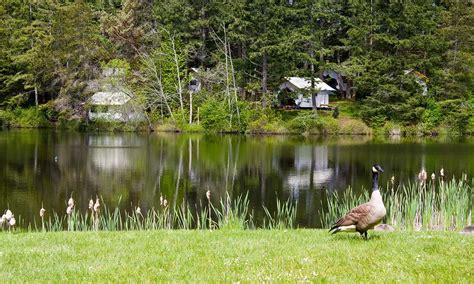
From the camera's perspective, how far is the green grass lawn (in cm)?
676

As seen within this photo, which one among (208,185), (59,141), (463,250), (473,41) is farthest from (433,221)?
(473,41)

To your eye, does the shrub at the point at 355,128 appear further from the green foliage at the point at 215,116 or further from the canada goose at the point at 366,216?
the canada goose at the point at 366,216

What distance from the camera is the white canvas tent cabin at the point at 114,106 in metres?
55.7

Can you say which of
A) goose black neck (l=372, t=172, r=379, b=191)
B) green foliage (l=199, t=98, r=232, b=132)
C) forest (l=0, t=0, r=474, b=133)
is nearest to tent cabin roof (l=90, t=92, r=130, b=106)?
forest (l=0, t=0, r=474, b=133)

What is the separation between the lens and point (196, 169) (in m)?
27.8

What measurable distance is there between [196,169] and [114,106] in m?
30.3

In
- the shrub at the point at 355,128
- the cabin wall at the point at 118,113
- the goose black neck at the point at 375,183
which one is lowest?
the goose black neck at the point at 375,183

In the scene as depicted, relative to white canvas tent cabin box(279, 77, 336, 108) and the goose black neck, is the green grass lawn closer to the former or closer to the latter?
the goose black neck

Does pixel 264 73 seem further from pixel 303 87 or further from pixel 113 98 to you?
pixel 113 98

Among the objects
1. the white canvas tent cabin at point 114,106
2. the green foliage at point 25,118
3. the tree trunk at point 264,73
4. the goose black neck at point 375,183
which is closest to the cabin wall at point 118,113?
the white canvas tent cabin at point 114,106

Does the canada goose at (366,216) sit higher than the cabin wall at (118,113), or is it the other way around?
the cabin wall at (118,113)

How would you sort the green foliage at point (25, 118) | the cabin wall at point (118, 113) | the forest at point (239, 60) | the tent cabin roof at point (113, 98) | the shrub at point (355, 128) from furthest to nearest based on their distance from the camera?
the green foliage at point (25, 118), the cabin wall at point (118, 113), the tent cabin roof at point (113, 98), the shrub at point (355, 128), the forest at point (239, 60)

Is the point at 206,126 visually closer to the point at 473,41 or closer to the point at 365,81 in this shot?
the point at 365,81

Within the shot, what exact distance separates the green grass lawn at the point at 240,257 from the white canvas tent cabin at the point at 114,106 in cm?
4655
